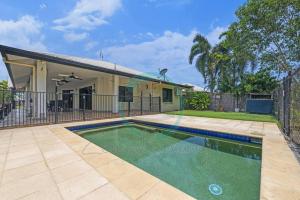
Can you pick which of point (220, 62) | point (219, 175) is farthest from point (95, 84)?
point (220, 62)

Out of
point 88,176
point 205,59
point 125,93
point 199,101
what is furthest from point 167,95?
point 88,176

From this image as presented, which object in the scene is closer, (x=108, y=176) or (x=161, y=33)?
(x=108, y=176)

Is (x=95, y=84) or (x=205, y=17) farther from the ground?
(x=205, y=17)

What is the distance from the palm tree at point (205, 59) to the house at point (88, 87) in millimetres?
2841

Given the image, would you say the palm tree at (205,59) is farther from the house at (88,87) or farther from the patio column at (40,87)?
the patio column at (40,87)

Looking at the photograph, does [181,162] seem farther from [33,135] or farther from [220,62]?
[220,62]

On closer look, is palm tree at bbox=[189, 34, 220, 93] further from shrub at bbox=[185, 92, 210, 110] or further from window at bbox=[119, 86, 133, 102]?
window at bbox=[119, 86, 133, 102]

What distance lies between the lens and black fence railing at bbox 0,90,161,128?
305 inches

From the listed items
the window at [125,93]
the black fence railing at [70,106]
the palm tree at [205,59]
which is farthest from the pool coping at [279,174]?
the palm tree at [205,59]

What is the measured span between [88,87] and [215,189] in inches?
483

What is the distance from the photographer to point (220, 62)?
56.1 feet

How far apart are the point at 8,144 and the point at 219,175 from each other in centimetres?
453

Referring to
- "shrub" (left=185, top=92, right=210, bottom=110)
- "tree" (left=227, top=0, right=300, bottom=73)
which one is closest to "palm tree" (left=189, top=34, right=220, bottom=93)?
"shrub" (left=185, top=92, right=210, bottom=110)

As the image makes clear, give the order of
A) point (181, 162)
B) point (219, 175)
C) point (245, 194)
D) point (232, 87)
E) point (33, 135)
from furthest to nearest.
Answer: point (232, 87) < point (33, 135) < point (181, 162) < point (219, 175) < point (245, 194)
